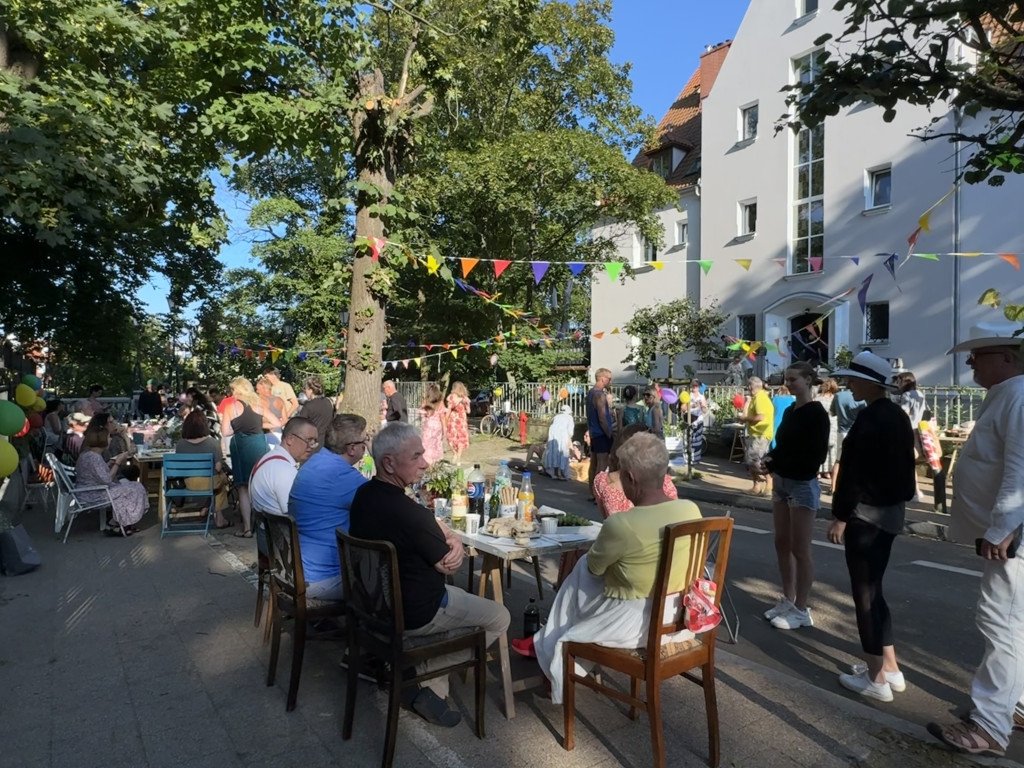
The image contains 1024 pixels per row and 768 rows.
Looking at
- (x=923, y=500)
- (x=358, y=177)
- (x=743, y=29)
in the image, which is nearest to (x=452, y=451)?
(x=358, y=177)

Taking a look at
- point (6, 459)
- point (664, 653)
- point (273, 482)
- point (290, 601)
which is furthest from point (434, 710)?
point (6, 459)

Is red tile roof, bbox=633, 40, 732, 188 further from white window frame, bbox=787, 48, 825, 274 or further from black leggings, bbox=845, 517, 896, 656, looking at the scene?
black leggings, bbox=845, 517, 896, 656

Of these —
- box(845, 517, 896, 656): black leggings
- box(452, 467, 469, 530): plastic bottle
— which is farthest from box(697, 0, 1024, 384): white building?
box(452, 467, 469, 530): plastic bottle

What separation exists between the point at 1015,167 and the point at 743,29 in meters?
21.8

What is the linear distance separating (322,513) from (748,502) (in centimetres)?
750

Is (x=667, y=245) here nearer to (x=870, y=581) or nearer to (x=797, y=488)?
(x=797, y=488)

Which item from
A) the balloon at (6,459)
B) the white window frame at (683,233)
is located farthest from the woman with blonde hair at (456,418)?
the white window frame at (683,233)

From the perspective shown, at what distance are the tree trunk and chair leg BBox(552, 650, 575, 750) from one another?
5.83 metres

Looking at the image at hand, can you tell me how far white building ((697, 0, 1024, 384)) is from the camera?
16719 mm

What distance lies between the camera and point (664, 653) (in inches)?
119

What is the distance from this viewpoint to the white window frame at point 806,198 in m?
19.8

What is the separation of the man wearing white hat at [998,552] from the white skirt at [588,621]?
131 cm

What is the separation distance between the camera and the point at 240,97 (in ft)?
30.2

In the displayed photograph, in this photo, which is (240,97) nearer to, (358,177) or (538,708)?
(358,177)
